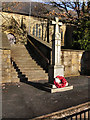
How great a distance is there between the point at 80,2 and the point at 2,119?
16.4 m

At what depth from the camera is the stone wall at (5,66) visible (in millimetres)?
7691

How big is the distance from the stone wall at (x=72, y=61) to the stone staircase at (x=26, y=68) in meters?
2.41

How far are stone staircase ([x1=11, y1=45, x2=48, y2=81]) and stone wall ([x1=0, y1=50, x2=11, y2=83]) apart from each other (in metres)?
0.59

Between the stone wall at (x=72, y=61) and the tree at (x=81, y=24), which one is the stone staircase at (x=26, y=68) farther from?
the tree at (x=81, y=24)

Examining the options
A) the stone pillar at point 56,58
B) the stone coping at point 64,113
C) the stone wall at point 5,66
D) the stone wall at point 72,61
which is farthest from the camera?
the stone wall at point 72,61

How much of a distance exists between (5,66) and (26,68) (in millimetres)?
1778

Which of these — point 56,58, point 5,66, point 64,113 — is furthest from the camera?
point 5,66

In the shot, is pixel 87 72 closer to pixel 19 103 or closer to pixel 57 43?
pixel 57 43

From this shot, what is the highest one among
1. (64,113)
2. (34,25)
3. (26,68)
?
(34,25)

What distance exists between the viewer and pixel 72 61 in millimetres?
10695

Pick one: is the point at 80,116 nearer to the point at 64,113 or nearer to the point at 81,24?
the point at 64,113

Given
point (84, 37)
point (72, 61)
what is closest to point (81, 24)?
point (84, 37)

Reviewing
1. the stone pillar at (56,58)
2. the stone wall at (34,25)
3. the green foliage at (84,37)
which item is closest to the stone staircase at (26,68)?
the stone pillar at (56,58)

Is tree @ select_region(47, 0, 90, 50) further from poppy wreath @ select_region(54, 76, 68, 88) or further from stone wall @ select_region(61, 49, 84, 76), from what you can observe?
poppy wreath @ select_region(54, 76, 68, 88)
